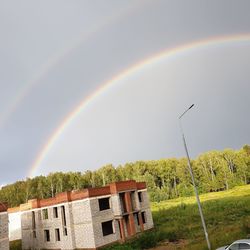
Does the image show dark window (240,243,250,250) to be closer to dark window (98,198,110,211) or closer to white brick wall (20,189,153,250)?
white brick wall (20,189,153,250)


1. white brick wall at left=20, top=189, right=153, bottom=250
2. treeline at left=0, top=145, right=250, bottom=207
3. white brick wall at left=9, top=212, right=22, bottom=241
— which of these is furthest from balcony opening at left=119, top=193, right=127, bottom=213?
treeline at left=0, top=145, right=250, bottom=207

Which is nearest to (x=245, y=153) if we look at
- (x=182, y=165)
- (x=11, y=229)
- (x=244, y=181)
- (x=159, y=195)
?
(x=244, y=181)

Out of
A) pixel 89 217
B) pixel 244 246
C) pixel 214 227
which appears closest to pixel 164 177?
pixel 214 227

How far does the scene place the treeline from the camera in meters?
91.8

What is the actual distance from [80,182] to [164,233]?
73240mm

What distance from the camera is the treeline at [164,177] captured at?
91.8 metres

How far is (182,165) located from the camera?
334ft

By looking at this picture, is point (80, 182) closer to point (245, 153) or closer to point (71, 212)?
point (245, 153)

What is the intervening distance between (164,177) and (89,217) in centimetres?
7466

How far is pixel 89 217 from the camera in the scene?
34.2 m

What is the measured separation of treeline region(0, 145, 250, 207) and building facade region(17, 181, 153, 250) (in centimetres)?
4854

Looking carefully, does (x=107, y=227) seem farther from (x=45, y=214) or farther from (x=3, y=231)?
(x=3, y=231)

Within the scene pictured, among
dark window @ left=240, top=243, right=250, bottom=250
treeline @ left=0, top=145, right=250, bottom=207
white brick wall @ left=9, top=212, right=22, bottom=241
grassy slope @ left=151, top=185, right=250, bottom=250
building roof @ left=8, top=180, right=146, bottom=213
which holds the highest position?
treeline @ left=0, top=145, right=250, bottom=207

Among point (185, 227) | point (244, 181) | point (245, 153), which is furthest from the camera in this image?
point (245, 153)
